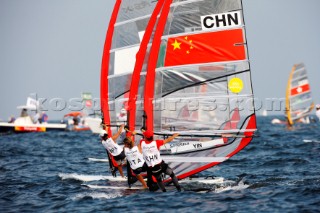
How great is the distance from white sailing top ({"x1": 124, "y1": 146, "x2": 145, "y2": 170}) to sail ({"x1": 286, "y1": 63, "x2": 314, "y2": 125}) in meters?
36.9

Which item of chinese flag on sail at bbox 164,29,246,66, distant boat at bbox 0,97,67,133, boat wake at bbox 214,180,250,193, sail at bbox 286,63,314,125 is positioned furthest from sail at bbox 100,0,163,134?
sail at bbox 286,63,314,125

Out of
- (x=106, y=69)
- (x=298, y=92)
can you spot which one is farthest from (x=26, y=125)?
(x=106, y=69)

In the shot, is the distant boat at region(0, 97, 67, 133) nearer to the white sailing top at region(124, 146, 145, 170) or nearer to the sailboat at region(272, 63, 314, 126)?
the sailboat at region(272, 63, 314, 126)

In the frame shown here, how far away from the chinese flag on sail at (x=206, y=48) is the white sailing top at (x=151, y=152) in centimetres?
286

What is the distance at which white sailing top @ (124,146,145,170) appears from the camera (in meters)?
13.8

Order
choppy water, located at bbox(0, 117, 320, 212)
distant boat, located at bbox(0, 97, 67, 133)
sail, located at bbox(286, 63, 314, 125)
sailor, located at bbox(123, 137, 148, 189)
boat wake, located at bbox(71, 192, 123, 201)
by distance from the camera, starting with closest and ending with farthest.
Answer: choppy water, located at bbox(0, 117, 320, 212) → boat wake, located at bbox(71, 192, 123, 201) → sailor, located at bbox(123, 137, 148, 189) → distant boat, located at bbox(0, 97, 67, 133) → sail, located at bbox(286, 63, 314, 125)

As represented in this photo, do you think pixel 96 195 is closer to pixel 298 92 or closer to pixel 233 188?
pixel 233 188

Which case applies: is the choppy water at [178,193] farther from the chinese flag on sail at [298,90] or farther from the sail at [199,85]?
the chinese flag on sail at [298,90]

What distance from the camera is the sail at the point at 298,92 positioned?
4934cm

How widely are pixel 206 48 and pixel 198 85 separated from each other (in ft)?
3.25

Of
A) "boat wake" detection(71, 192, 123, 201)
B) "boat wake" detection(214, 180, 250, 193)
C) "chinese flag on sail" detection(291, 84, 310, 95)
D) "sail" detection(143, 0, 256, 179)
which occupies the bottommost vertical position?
"boat wake" detection(214, 180, 250, 193)

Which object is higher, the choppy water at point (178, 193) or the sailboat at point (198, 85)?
the sailboat at point (198, 85)

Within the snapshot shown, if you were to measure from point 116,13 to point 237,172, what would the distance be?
20.2 ft

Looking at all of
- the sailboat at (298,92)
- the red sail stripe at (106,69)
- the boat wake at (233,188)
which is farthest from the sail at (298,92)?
the boat wake at (233,188)
